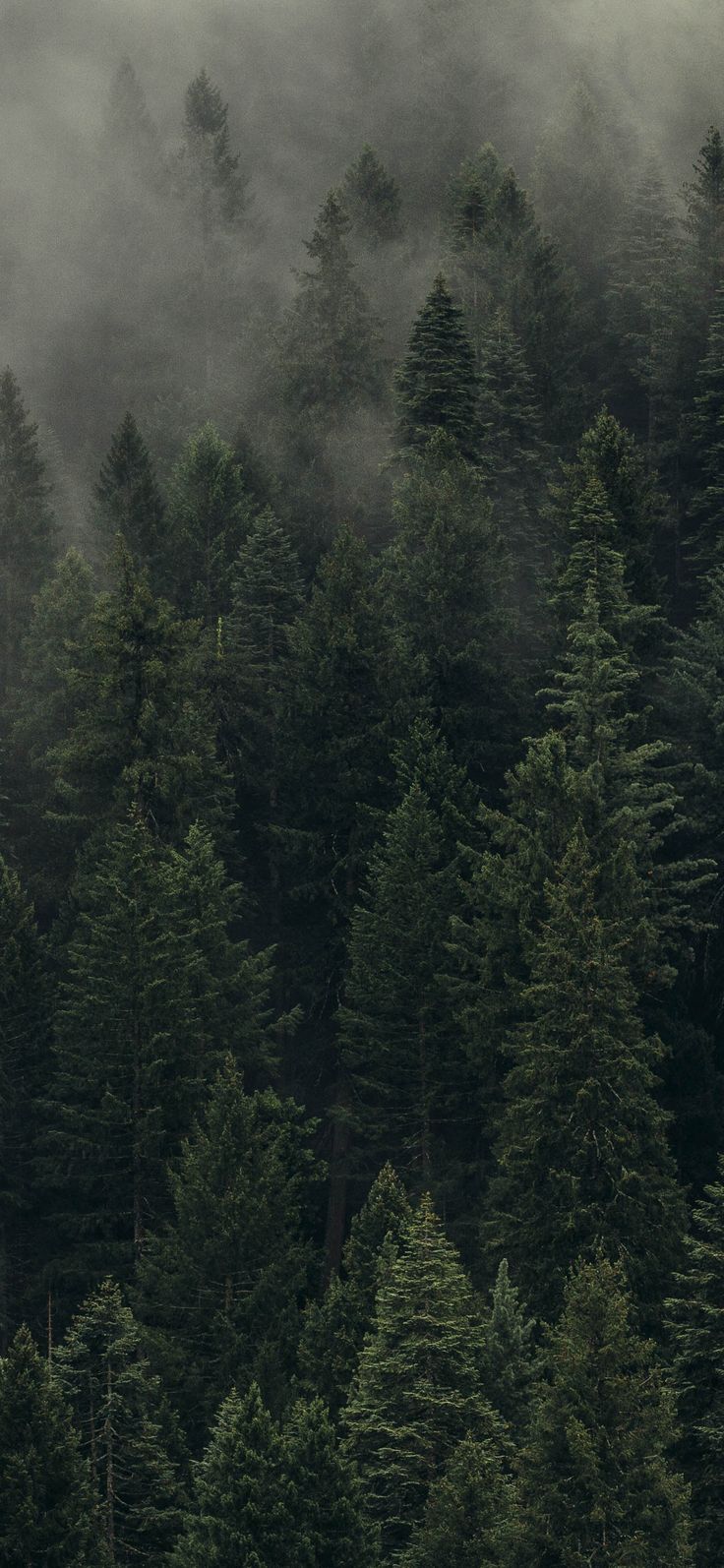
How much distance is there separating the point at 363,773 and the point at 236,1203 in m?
15.1

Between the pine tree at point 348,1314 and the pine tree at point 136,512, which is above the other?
the pine tree at point 136,512

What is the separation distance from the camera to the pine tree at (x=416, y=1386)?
3634 centimetres

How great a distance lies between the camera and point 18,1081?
53812 millimetres

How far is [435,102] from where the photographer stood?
140 m

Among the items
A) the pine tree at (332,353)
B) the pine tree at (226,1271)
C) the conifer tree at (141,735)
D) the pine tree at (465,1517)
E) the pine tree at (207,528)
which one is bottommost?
the pine tree at (465,1517)

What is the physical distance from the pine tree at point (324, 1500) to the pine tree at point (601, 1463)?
2921 millimetres

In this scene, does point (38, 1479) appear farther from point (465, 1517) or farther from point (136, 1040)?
point (136, 1040)

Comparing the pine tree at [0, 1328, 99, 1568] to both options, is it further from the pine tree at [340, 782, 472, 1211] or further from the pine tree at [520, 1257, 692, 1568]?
the pine tree at [340, 782, 472, 1211]

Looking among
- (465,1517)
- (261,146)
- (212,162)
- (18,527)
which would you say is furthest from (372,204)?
(465,1517)

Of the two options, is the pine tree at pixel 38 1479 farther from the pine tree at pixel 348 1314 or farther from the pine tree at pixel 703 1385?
the pine tree at pixel 703 1385

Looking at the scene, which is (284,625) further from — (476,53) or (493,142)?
(476,53)

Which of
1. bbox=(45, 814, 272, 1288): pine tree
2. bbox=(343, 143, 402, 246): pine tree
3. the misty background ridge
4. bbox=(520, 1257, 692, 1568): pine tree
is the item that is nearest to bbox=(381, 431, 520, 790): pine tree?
bbox=(45, 814, 272, 1288): pine tree

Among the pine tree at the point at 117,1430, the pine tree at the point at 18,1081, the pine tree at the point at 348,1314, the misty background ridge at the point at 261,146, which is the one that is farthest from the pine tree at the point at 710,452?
the pine tree at the point at 117,1430

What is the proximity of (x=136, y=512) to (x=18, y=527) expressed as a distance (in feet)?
30.6
